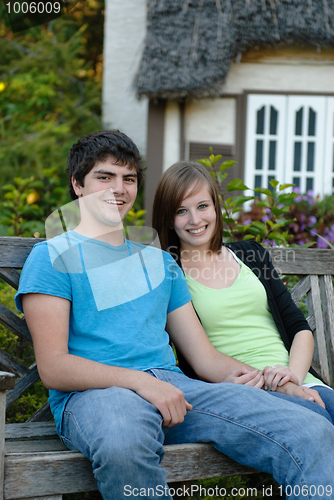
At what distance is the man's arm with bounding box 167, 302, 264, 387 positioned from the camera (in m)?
1.90

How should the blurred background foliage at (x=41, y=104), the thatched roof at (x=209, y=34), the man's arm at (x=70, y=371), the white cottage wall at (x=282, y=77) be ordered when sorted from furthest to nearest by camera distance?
the blurred background foliage at (x=41, y=104), the white cottage wall at (x=282, y=77), the thatched roof at (x=209, y=34), the man's arm at (x=70, y=371)

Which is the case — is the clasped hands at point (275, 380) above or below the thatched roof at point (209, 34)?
below

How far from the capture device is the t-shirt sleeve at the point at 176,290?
6.36 feet

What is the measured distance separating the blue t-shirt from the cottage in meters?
4.46

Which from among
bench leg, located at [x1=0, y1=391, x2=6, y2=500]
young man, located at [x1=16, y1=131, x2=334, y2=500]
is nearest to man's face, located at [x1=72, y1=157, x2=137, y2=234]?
young man, located at [x1=16, y1=131, x2=334, y2=500]

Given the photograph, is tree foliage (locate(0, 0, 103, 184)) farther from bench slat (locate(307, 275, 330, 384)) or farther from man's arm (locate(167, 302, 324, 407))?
man's arm (locate(167, 302, 324, 407))

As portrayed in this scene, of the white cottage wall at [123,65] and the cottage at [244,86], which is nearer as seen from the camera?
the cottage at [244,86]

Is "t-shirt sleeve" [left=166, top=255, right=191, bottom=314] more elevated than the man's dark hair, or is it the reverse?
the man's dark hair

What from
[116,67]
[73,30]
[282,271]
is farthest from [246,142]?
[73,30]

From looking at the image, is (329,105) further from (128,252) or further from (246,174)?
(128,252)

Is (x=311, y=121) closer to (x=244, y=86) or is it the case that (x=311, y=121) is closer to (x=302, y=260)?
(x=244, y=86)

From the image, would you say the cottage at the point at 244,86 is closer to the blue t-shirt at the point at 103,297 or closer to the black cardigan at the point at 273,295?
the black cardigan at the point at 273,295

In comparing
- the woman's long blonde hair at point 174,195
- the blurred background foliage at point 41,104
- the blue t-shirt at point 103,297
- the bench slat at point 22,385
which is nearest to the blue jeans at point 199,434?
the blue t-shirt at point 103,297

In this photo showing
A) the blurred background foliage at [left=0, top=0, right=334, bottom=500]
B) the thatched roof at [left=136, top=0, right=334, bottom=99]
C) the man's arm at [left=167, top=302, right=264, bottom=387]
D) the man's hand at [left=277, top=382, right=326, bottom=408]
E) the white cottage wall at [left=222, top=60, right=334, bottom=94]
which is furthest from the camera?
the blurred background foliage at [left=0, top=0, right=334, bottom=500]
